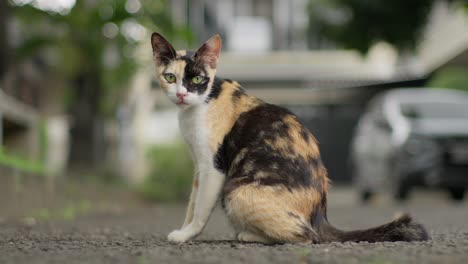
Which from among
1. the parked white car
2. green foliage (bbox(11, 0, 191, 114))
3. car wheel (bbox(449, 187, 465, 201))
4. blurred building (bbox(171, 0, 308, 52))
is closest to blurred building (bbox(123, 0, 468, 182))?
blurred building (bbox(171, 0, 308, 52))

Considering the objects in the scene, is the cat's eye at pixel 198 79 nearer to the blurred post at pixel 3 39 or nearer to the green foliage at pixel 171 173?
the blurred post at pixel 3 39

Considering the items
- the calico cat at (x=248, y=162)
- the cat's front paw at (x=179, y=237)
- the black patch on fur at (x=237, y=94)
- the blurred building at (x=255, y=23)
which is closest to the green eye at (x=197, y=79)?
the calico cat at (x=248, y=162)

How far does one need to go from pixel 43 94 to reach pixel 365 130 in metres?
10.8

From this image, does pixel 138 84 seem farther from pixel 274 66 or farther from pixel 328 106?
pixel 328 106

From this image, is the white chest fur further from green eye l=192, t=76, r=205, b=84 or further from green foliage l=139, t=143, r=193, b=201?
green foliage l=139, t=143, r=193, b=201

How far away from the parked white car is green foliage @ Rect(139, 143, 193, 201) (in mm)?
3987

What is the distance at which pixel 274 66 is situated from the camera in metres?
28.4

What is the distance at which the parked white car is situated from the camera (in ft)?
39.0

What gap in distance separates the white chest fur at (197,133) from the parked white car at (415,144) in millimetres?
7855

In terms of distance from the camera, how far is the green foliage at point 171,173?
15.1 metres

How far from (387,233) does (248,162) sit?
41.2 inches

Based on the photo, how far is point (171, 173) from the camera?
15172mm

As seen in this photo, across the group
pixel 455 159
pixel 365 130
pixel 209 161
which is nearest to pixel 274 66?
pixel 365 130

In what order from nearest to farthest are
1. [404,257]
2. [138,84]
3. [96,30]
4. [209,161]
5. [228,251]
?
[404,257] → [228,251] → [209,161] → [96,30] → [138,84]
